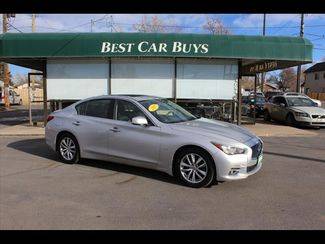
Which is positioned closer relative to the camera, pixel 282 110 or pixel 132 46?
pixel 132 46

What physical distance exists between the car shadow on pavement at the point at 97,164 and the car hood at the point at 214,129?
37.3 inches

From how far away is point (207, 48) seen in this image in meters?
15.4

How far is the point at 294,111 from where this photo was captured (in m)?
19.2

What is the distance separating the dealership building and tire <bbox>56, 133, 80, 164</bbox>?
21.7ft

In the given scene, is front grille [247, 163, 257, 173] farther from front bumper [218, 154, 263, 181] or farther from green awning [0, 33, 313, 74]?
green awning [0, 33, 313, 74]

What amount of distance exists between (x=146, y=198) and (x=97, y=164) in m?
2.82

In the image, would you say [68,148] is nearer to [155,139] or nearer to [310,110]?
[155,139]

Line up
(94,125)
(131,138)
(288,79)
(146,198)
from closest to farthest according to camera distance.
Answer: (146,198) < (131,138) < (94,125) < (288,79)

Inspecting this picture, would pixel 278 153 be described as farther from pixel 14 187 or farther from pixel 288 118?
pixel 288 118

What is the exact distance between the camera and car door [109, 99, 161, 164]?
7809 mm

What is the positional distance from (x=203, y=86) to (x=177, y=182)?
9409 mm

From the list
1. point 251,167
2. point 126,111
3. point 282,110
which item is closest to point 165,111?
point 126,111

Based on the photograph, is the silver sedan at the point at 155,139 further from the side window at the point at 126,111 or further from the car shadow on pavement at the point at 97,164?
the car shadow on pavement at the point at 97,164
